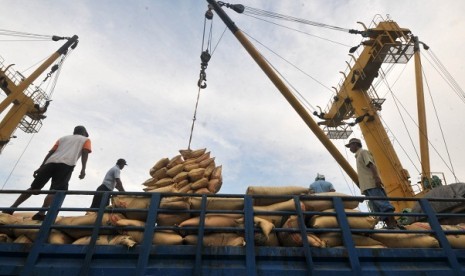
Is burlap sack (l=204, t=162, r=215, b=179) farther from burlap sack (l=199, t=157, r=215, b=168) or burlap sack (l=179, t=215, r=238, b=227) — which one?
burlap sack (l=179, t=215, r=238, b=227)

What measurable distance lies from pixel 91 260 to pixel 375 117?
10.7 metres

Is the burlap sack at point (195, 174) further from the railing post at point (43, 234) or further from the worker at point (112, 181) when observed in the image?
the worker at point (112, 181)

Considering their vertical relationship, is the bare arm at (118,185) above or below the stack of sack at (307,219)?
above

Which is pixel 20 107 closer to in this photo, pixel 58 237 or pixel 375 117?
pixel 58 237

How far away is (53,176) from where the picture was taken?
3.57 m

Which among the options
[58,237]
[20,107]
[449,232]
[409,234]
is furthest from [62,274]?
[20,107]

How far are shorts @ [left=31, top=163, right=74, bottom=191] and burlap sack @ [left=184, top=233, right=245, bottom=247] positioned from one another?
85.4 inches

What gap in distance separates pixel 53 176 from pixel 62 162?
0.72ft

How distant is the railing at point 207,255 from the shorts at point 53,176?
1.07 metres

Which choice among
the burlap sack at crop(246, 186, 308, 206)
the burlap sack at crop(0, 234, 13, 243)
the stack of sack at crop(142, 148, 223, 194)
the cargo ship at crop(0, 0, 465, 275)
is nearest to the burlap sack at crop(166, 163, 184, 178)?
the stack of sack at crop(142, 148, 223, 194)

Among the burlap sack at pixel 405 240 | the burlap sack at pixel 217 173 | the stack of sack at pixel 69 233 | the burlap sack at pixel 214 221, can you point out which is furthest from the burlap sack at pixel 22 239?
the burlap sack at pixel 405 240

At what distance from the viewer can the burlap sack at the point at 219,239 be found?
2322mm

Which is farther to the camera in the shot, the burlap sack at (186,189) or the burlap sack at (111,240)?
the burlap sack at (186,189)

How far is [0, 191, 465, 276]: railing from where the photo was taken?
6.90 ft
